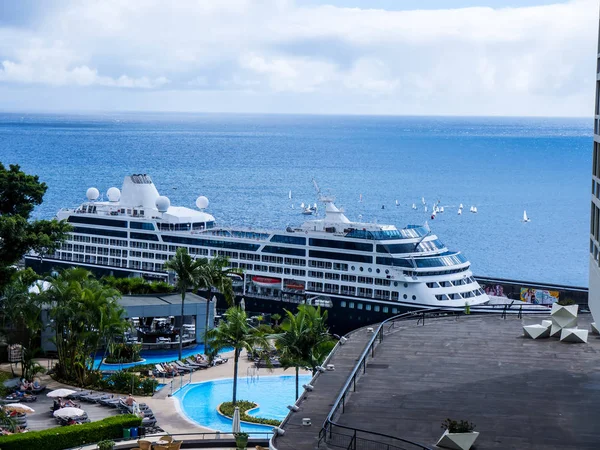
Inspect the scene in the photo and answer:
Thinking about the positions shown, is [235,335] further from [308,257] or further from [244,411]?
[308,257]

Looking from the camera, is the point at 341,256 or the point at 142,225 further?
the point at 142,225

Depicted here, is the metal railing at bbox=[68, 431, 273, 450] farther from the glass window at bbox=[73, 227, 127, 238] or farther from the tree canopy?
the glass window at bbox=[73, 227, 127, 238]

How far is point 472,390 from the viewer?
2392 centimetres

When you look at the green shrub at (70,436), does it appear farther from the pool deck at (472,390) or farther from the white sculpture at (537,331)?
the white sculpture at (537,331)

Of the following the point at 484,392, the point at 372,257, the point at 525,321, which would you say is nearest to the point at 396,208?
the point at 372,257

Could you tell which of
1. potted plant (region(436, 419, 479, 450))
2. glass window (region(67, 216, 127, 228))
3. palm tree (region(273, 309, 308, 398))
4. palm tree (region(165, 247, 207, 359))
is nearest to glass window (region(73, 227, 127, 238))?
glass window (region(67, 216, 127, 228))

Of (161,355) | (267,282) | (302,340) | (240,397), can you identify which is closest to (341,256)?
(267,282)

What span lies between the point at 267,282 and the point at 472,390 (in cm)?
4277

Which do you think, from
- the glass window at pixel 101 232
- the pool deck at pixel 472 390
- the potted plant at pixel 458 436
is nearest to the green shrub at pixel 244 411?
the pool deck at pixel 472 390

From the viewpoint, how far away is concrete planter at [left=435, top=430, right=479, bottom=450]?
63.4ft

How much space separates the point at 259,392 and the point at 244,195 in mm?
111843

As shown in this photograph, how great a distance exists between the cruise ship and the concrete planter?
133ft

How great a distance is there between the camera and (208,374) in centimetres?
4481

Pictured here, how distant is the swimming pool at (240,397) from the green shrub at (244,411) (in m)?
0.23
